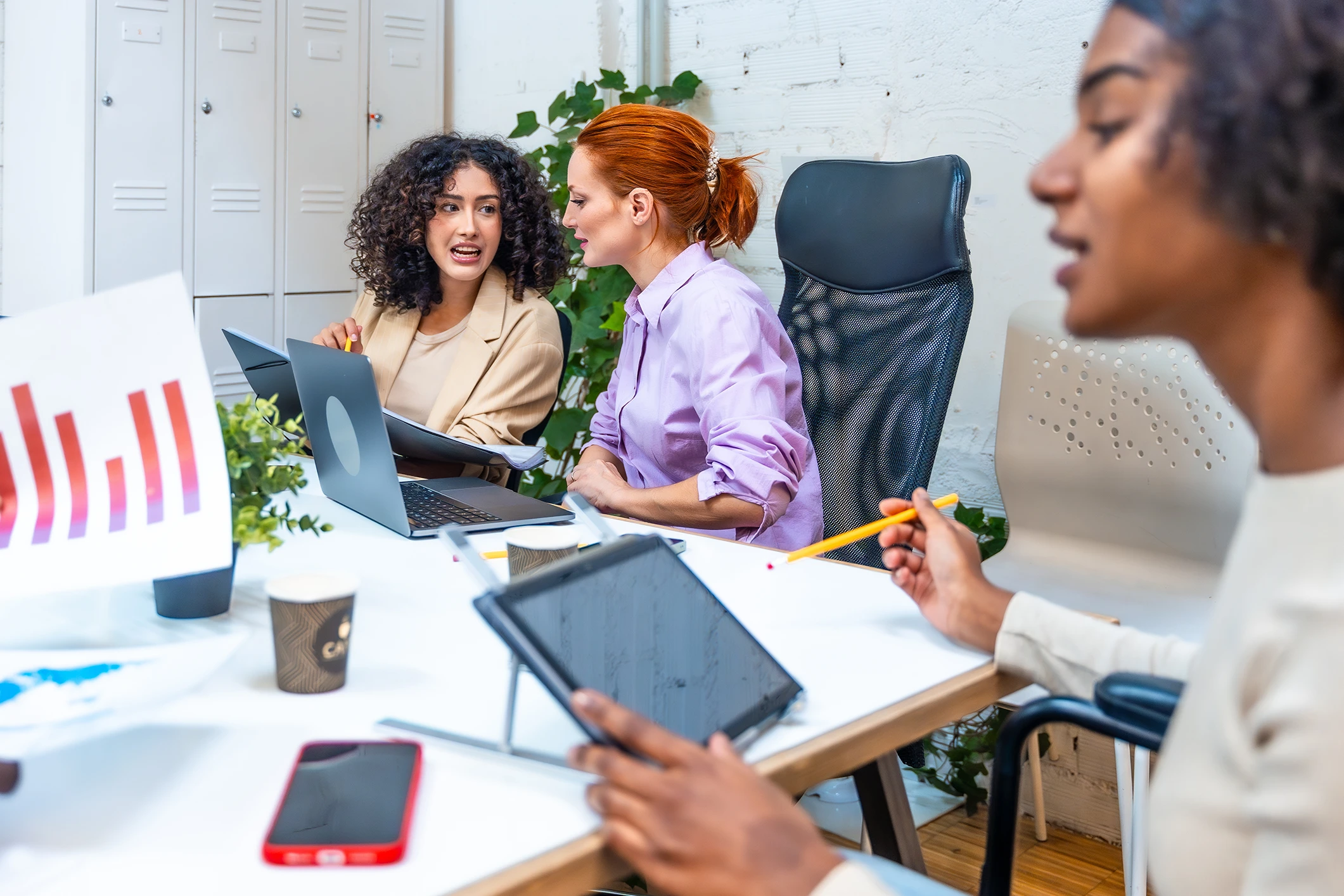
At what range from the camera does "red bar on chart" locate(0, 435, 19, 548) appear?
954mm

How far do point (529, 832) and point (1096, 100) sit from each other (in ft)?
1.61

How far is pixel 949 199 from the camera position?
1818 millimetres

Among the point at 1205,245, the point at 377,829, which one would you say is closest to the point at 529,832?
the point at 377,829

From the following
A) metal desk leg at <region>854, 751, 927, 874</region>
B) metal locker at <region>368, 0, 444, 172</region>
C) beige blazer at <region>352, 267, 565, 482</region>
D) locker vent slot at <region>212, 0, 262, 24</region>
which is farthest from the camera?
metal locker at <region>368, 0, 444, 172</region>

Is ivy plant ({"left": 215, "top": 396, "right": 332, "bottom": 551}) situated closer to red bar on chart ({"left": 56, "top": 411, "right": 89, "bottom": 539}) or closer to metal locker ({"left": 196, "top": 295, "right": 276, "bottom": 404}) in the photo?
red bar on chart ({"left": 56, "top": 411, "right": 89, "bottom": 539})

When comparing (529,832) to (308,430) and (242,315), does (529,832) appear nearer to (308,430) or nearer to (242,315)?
(308,430)

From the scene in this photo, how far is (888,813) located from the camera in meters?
1.17

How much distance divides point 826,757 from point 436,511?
2.72ft

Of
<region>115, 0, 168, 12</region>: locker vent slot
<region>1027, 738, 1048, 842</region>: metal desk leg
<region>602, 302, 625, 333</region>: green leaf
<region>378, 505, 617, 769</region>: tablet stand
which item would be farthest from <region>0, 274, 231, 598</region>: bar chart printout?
<region>115, 0, 168, 12</region>: locker vent slot

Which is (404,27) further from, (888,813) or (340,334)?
(888,813)

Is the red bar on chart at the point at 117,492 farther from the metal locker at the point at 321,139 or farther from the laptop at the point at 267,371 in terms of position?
the metal locker at the point at 321,139

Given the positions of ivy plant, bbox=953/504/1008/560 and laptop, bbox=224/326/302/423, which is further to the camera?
ivy plant, bbox=953/504/1008/560

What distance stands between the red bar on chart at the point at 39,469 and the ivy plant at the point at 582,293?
1.98 meters

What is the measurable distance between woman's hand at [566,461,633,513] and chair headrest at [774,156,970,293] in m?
0.50
